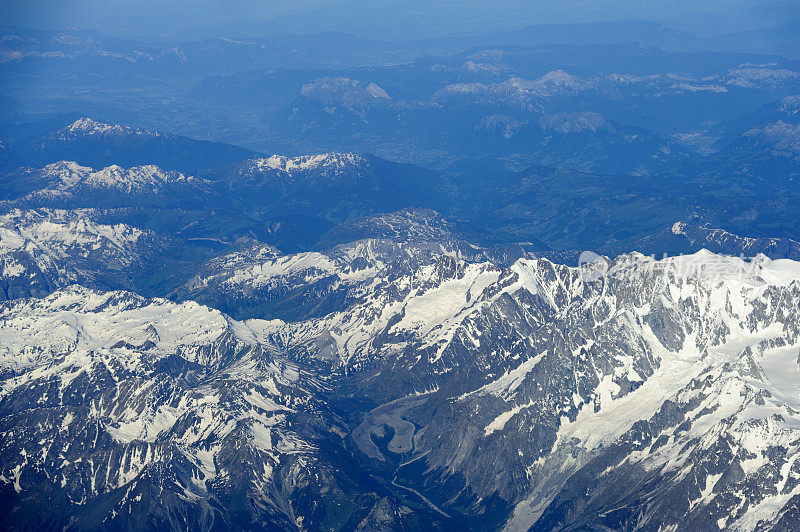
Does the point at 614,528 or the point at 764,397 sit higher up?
the point at 764,397

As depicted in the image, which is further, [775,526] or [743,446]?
[743,446]

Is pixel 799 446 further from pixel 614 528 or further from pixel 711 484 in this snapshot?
pixel 614 528

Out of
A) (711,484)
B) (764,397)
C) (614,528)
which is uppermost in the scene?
(764,397)

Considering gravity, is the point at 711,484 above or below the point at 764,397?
below

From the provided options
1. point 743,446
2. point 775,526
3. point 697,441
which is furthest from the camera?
point 697,441

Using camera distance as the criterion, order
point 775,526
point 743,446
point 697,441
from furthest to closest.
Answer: point 697,441, point 743,446, point 775,526

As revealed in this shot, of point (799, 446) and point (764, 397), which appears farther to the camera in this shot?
point (764, 397)

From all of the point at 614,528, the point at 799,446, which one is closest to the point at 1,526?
the point at 614,528

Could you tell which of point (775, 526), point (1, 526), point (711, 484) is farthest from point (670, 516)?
point (1, 526)

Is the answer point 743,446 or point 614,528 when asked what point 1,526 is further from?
point 743,446
